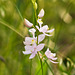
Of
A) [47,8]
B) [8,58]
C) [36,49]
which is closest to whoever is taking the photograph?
[36,49]

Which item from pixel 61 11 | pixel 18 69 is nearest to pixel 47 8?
pixel 61 11

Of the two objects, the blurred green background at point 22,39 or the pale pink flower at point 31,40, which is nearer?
the pale pink flower at point 31,40

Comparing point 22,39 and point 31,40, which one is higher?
point 22,39

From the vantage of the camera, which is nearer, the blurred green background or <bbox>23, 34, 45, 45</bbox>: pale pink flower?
<bbox>23, 34, 45, 45</bbox>: pale pink flower

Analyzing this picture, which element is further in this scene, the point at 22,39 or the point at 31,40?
the point at 22,39

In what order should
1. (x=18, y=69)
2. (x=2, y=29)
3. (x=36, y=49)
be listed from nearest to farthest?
(x=36, y=49), (x=18, y=69), (x=2, y=29)

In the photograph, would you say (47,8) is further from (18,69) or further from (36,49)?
(36,49)

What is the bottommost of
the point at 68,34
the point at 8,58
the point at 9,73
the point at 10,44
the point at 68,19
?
the point at 9,73

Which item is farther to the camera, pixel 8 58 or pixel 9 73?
pixel 8 58
